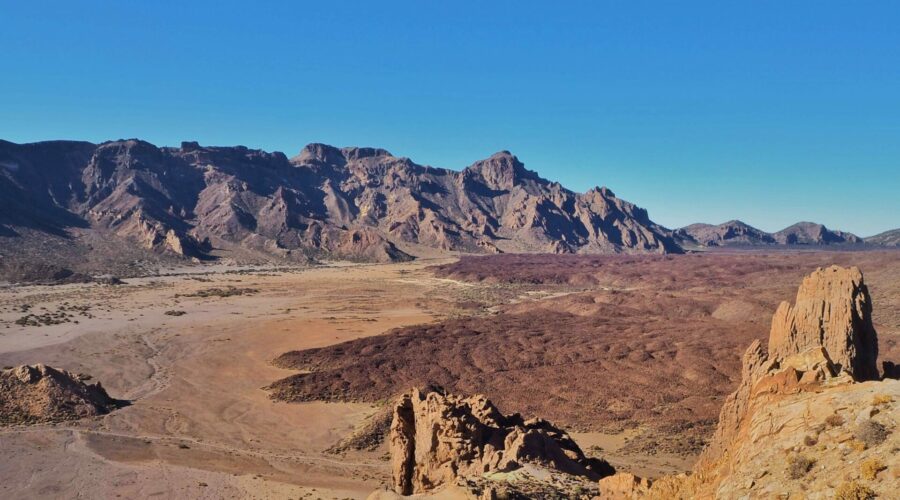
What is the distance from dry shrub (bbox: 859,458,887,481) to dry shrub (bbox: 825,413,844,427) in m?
1.14

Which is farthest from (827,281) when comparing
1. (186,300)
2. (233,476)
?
(186,300)

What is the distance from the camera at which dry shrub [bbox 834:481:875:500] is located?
260 inches

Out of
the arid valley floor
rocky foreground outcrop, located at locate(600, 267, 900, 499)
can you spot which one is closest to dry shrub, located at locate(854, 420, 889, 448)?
rocky foreground outcrop, located at locate(600, 267, 900, 499)

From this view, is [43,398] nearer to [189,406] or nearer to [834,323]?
[189,406]

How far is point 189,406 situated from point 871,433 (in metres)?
39.7

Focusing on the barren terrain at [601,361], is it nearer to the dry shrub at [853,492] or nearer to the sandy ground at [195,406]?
the sandy ground at [195,406]

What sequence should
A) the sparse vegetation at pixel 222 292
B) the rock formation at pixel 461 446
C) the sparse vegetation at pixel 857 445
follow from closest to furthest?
the sparse vegetation at pixel 857 445 < the rock formation at pixel 461 446 < the sparse vegetation at pixel 222 292

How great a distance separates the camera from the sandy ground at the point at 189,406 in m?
25.4

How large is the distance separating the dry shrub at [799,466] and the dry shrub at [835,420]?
87 cm

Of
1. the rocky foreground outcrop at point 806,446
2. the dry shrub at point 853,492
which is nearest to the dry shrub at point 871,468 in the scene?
the rocky foreground outcrop at point 806,446

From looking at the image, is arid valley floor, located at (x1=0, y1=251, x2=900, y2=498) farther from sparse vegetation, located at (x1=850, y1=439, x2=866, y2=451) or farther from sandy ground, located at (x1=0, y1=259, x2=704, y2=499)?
sparse vegetation, located at (x1=850, y1=439, x2=866, y2=451)

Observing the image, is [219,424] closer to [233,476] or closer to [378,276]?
[233,476]

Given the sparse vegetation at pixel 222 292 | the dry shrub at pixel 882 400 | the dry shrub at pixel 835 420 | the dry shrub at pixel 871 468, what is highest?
the dry shrub at pixel 882 400

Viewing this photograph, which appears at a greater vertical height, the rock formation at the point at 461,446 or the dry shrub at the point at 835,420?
the dry shrub at the point at 835,420
